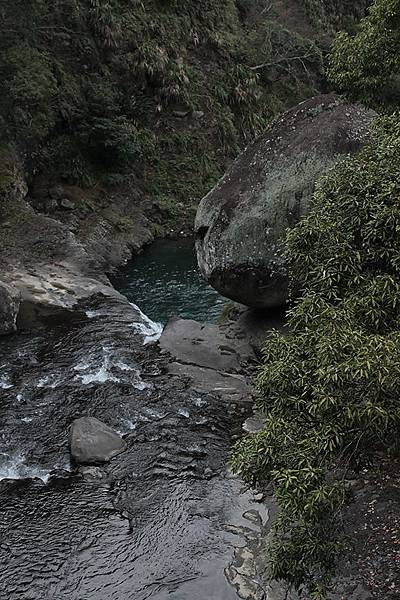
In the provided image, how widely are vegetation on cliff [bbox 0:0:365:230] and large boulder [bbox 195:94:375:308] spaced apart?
437 inches

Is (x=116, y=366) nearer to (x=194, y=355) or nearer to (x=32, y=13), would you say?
(x=194, y=355)

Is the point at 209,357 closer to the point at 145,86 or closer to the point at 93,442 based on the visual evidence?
the point at 93,442

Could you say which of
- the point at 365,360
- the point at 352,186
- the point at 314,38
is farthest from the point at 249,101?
the point at 365,360

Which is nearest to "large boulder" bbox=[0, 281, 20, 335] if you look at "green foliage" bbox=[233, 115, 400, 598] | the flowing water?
the flowing water

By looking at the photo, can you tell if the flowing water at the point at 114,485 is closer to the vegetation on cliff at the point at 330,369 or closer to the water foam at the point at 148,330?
the water foam at the point at 148,330

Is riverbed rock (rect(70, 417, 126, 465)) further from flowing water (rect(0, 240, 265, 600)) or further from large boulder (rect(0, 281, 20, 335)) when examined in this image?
large boulder (rect(0, 281, 20, 335))

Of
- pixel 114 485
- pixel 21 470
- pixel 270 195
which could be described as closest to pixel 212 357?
pixel 270 195

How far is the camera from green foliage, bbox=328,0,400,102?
492 inches

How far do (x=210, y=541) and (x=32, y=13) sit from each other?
19.9 m

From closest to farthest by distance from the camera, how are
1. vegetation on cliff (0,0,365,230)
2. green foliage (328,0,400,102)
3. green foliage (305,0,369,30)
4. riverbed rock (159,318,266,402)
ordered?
green foliage (328,0,400,102) < riverbed rock (159,318,266,402) < vegetation on cliff (0,0,365,230) < green foliage (305,0,369,30)

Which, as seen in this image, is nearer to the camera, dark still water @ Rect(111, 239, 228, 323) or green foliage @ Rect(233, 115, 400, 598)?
green foliage @ Rect(233, 115, 400, 598)

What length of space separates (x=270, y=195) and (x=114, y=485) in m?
A: 7.49

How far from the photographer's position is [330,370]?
666 cm

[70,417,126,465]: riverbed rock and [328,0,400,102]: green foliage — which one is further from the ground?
[328,0,400,102]: green foliage
